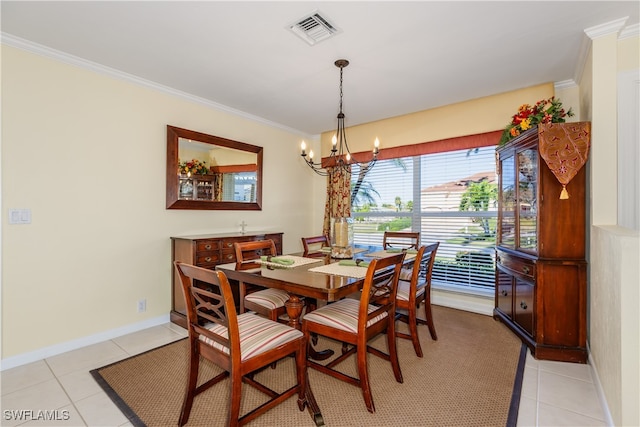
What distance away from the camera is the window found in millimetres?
3605

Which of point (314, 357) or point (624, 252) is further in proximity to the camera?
point (314, 357)

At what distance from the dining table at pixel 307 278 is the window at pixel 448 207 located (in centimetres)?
185

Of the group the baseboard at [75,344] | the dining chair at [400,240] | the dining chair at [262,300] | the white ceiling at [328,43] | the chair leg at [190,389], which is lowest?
the baseboard at [75,344]

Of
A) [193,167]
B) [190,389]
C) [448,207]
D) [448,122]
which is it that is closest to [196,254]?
[193,167]

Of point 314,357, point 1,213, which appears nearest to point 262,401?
point 314,357

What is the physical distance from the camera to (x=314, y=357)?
2.36 m

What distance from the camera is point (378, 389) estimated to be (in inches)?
79.0

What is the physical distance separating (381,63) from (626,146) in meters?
1.95

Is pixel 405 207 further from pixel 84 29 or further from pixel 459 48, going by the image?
pixel 84 29

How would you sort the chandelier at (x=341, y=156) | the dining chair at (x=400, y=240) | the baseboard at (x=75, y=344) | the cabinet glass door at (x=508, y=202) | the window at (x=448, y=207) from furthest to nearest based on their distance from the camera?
the window at (x=448, y=207), the dining chair at (x=400, y=240), the cabinet glass door at (x=508, y=202), the chandelier at (x=341, y=156), the baseboard at (x=75, y=344)

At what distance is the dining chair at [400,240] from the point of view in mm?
3402

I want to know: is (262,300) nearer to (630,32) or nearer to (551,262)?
(551,262)

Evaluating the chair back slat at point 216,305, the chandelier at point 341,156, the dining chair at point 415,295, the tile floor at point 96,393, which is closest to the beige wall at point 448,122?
the chandelier at point 341,156

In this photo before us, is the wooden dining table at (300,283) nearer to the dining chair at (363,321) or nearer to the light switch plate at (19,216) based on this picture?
the dining chair at (363,321)
